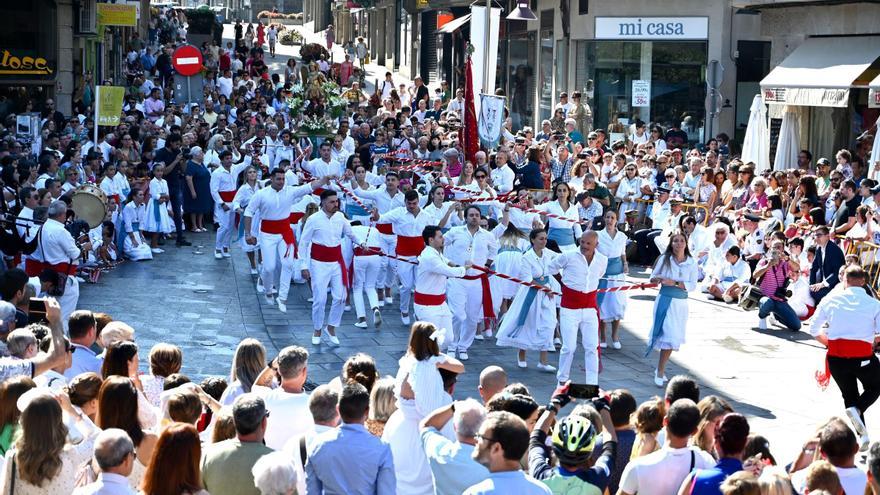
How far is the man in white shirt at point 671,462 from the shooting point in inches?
258

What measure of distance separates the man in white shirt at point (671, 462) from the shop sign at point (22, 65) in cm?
2363

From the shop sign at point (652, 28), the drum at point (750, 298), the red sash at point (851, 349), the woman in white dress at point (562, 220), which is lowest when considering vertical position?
the drum at point (750, 298)

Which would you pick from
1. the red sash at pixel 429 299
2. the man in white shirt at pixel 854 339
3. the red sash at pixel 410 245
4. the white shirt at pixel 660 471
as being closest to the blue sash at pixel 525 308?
the red sash at pixel 429 299

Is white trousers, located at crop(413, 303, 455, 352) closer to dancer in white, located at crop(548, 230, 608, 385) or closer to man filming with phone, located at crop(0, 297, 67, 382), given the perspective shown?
dancer in white, located at crop(548, 230, 608, 385)

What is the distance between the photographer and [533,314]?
14617 mm

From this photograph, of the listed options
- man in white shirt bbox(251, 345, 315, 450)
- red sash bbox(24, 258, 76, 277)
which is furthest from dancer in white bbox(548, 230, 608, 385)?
man in white shirt bbox(251, 345, 315, 450)

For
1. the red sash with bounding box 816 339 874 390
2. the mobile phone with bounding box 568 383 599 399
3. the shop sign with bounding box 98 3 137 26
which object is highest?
the shop sign with bounding box 98 3 137 26

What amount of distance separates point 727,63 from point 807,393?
640 inches

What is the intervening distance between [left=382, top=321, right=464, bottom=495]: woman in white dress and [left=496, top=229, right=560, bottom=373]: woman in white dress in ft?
21.1

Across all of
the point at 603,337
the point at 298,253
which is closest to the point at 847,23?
the point at 603,337

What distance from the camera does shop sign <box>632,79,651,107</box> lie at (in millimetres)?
28891

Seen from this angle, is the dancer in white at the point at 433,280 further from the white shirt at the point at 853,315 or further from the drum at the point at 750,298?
the drum at the point at 750,298

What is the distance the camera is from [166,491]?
226 inches

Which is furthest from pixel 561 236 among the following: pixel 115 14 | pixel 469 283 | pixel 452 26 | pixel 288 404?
pixel 452 26
